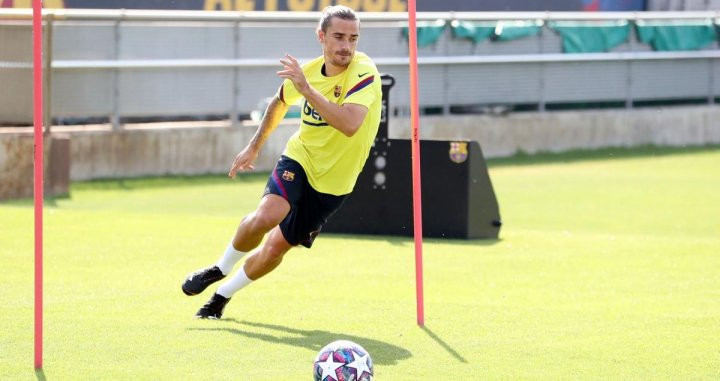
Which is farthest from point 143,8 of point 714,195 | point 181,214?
point 714,195

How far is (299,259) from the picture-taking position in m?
11.9

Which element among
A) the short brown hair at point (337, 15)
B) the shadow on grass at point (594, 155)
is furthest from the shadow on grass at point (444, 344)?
the shadow on grass at point (594, 155)

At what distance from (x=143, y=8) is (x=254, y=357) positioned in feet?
49.2

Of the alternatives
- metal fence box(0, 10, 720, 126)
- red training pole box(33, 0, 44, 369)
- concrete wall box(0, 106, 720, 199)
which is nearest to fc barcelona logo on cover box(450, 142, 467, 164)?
concrete wall box(0, 106, 720, 199)

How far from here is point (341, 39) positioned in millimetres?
8453

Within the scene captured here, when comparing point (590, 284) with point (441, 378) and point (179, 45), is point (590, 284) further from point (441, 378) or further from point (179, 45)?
point (179, 45)

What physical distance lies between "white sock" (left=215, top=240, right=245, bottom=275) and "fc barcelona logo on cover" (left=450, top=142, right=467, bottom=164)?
469 centimetres

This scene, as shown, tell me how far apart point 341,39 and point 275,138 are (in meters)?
11.2

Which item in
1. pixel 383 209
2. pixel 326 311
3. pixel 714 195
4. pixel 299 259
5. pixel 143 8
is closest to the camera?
pixel 326 311

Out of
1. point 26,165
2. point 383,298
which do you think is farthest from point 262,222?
point 26,165

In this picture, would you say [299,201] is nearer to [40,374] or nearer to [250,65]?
[40,374]

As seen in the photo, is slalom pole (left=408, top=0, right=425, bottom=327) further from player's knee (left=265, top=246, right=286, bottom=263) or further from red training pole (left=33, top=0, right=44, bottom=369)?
red training pole (left=33, top=0, right=44, bottom=369)

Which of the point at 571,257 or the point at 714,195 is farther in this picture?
the point at 714,195

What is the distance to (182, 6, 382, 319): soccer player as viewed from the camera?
8516 mm
